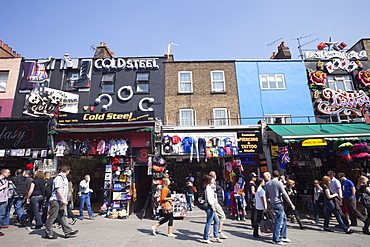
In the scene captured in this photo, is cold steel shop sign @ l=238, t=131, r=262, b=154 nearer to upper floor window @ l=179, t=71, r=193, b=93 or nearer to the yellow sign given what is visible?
the yellow sign

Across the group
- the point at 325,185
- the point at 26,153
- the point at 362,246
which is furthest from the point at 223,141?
the point at 26,153

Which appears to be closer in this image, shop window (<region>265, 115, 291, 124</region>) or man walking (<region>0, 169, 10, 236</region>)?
man walking (<region>0, 169, 10, 236</region>)

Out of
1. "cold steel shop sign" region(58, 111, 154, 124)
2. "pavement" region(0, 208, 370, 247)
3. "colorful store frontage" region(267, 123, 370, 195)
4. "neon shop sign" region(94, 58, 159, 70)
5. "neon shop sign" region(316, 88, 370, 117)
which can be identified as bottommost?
"pavement" region(0, 208, 370, 247)

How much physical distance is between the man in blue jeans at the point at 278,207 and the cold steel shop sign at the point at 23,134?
477 inches

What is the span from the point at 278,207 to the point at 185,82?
10961 mm

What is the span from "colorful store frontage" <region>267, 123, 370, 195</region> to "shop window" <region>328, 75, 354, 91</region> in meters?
3.32

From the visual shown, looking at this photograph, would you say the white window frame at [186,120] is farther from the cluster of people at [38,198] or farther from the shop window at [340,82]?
the shop window at [340,82]

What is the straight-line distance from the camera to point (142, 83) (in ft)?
49.9

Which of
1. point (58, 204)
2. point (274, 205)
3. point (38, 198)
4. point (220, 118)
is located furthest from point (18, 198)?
point (220, 118)

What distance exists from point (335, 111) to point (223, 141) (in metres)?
8.35

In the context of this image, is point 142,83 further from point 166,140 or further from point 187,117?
point 166,140

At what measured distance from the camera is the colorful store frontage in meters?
11.3

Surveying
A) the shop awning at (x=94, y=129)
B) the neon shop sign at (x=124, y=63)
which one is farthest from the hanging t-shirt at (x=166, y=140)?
the neon shop sign at (x=124, y=63)

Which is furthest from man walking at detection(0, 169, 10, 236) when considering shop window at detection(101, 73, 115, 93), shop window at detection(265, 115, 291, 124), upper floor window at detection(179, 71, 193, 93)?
shop window at detection(265, 115, 291, 124)
